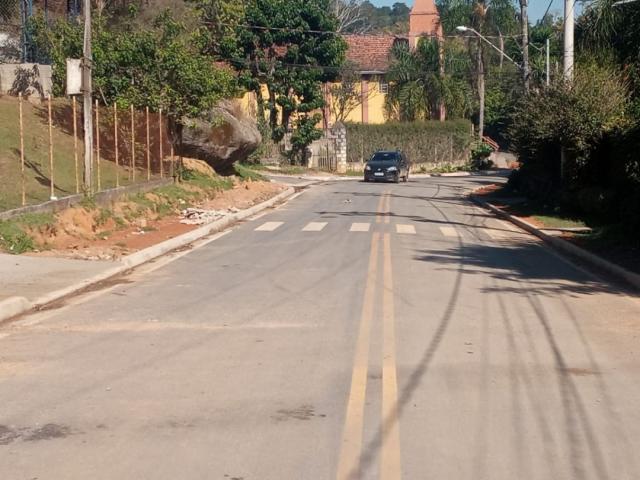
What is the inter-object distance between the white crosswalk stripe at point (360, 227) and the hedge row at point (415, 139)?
125 feet

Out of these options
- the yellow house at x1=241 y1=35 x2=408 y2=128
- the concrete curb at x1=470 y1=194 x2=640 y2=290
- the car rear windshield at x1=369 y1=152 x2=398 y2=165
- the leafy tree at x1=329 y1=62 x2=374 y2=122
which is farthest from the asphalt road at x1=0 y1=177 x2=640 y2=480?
the yellow house at x1=241 y1=35 x2=408 y2=128

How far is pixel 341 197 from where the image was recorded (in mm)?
36562

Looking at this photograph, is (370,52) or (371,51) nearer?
(370,52)

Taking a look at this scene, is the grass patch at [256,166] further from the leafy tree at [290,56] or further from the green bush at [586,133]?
the green bush at [586,133]

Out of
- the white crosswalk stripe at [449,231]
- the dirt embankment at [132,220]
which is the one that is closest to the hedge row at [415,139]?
the dirt embankment at [132,220]

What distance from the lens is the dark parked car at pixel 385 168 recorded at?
160 ft

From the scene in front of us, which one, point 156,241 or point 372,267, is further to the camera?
point 156,241

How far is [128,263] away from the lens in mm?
16172

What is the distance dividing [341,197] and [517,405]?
97.2 ft

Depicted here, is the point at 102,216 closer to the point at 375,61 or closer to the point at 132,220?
the point at 132,220

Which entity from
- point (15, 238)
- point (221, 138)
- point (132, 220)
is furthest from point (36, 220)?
point (221, 138)

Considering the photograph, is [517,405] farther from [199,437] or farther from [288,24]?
[288,24]

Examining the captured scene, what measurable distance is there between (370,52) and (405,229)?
49189mm

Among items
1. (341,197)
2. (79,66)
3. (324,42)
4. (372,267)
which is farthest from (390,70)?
(372,267)
